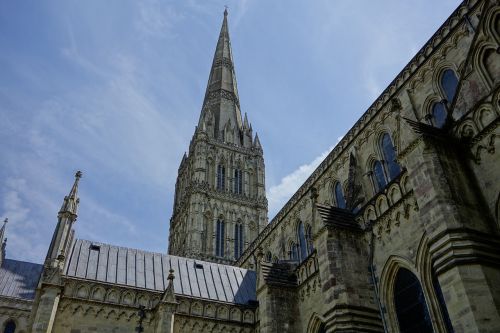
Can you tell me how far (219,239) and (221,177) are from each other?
7217mm

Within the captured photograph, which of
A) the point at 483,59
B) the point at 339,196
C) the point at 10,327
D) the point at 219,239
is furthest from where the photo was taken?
the point at 219,239

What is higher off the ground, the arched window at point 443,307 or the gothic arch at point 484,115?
the gothic arch at point 484,115

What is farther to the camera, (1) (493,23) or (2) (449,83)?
(2) (449,83)

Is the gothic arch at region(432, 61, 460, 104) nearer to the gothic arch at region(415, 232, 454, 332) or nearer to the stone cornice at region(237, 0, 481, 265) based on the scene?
the stone cornice at region(237, 0, 481, 265)

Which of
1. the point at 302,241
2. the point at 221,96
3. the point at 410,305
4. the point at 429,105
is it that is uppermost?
the point at 221,96

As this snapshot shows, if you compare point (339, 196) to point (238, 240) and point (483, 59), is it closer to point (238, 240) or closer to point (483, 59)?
point (483, 59)

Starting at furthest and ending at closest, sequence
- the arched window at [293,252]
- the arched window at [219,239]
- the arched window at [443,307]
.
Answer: the arched window at [219,239] < the arched window at [293,252] < the arched window at [443,307]

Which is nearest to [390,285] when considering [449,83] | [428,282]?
[428,282]

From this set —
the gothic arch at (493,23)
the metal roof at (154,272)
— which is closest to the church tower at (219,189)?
the metal roof at (154,272)

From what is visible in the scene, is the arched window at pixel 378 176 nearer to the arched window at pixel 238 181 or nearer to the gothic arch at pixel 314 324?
the gothic arch at pixel 314 324

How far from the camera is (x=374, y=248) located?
13.5 metres

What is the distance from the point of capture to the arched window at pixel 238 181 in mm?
46938

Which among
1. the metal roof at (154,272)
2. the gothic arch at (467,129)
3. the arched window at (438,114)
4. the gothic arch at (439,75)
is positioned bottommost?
the gothic arch at (467,129)

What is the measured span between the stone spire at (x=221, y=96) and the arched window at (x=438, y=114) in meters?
35.6
